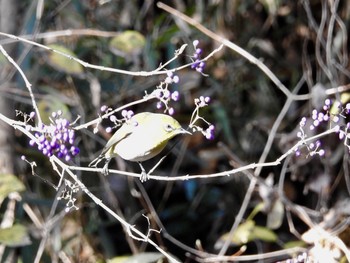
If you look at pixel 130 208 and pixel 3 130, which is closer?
pixel 3 130

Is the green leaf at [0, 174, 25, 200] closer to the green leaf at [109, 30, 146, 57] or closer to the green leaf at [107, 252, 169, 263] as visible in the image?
the green leaf at [107, 252, 169, 263]

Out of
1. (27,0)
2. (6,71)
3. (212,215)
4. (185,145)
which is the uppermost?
(27,0)

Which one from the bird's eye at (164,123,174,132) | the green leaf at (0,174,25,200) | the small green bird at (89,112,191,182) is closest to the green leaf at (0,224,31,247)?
the green leaf at (0,174,25,200)

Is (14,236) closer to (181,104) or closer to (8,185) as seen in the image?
(8,185)

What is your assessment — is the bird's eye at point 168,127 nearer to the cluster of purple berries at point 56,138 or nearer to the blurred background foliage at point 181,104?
the cluster of purple berries at point 56,138

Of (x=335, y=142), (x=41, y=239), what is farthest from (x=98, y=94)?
(x=335, y=142)

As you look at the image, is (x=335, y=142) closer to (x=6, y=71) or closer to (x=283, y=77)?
(x=283, y=77)

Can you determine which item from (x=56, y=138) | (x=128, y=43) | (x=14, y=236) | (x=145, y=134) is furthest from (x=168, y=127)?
(x=128, y=43)

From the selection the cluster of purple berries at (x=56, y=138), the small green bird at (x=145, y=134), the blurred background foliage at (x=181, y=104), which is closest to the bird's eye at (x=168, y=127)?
the small green bird at (x=145, y=134)
